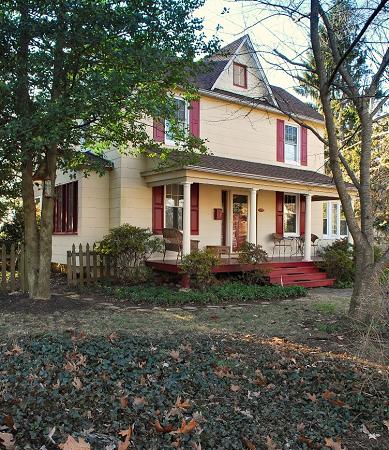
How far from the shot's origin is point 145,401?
3453mm

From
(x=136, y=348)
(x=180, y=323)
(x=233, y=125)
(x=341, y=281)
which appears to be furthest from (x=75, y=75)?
(x=341, y=281)

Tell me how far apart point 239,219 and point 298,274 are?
330 cm

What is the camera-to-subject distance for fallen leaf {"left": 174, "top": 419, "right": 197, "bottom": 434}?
10.0 feet

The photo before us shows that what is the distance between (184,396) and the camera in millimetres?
3701

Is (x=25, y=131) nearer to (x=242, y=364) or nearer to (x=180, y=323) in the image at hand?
(x=180, y=323)

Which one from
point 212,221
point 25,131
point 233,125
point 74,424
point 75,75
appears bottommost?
point 74,424

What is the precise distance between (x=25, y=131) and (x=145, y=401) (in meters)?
5.33

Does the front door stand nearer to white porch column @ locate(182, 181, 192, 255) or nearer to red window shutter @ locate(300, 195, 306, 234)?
red window shutter @ locate(300, 195, 306, 234)

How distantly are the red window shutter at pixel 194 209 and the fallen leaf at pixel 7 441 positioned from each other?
1122 cm

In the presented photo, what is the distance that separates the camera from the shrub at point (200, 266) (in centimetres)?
1077

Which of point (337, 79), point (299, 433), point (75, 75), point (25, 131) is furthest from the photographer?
point (337, 79)

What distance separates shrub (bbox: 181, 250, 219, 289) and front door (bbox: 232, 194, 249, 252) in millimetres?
4247

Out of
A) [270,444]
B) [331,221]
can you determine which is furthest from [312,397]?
[331,221]

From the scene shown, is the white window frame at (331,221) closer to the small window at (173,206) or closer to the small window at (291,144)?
the small window at (291,144)
